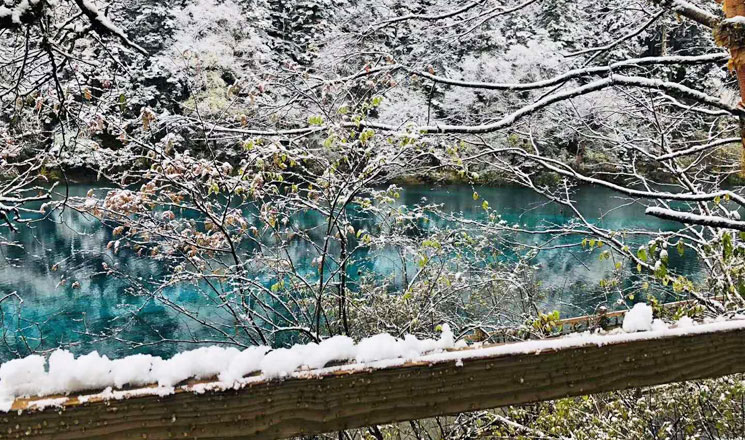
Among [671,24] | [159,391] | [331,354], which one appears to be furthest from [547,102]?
[671,24]

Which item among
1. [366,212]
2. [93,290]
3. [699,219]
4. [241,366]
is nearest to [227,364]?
[241,366]

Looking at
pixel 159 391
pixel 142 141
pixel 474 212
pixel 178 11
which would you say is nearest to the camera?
pixel 159 391

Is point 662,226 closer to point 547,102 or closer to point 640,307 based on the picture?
point 547,102

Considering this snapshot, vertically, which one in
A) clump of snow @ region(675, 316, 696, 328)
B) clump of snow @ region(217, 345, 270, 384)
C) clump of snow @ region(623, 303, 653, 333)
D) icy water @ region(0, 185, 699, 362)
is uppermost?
clump of snow @ region(217, 345, 270, 384)

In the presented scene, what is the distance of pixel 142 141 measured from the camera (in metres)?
3.61

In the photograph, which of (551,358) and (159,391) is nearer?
(159,391)

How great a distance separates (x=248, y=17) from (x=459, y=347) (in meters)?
13.7

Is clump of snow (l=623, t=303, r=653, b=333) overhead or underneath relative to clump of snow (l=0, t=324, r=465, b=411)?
underneath

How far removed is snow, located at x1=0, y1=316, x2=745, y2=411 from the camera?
703mm

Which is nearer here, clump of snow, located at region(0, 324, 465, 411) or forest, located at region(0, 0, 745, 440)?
clump of snow, located at region(0, 324, 465, 411)

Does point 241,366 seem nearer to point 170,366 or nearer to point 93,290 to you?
point 170,366

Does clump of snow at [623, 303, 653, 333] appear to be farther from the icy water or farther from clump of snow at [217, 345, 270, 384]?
the icy water

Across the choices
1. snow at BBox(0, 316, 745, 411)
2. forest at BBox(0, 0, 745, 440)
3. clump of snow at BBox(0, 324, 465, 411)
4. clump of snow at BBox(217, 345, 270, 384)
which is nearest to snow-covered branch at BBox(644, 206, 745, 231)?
forest at BBox(0, 0, 745, 440)

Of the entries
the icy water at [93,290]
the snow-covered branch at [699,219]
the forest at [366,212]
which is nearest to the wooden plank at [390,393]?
the forest at [366,212]
